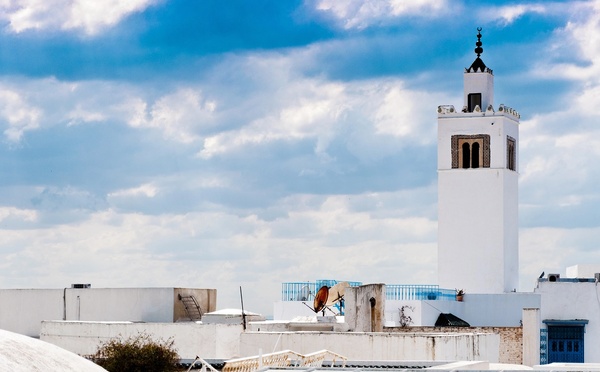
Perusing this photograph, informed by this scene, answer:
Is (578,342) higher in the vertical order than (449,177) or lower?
lower

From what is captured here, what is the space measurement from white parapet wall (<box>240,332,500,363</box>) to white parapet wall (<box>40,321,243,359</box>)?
1.76 metres

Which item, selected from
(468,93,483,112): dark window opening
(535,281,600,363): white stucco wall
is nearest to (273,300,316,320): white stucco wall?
(535,281,600,363): white stucco wall

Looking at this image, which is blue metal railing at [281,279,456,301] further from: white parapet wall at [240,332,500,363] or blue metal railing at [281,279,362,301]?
white parapet wall at [240,332,500,363]

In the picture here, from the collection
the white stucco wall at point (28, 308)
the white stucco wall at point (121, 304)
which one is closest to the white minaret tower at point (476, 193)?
the white stucco wall at point (121, 304)

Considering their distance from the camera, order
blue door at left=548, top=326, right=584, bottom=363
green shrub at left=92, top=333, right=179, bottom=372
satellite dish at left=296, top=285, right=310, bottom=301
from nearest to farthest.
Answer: green shrub at left=92, top=333, right=179, bottom=372
blue door at left=548, top=326, right=584, bottom=363
satellite dish at left=296, top=285, right=310, bottom=301

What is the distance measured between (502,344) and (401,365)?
13.6 metres

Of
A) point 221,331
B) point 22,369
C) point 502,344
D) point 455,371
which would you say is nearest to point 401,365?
point 455,371

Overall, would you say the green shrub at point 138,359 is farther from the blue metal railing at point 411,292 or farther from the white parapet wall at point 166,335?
the blue metal railing at point 411,292

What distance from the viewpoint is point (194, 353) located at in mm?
33406

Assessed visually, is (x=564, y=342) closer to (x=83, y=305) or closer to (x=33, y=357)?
(x=83, y=305)

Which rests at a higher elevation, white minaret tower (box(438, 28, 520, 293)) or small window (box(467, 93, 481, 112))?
small window (box(467, 93, 481, 112))

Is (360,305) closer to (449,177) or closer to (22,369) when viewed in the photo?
(22,369)

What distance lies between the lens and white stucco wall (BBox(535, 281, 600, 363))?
40094mm

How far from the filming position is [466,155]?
58312 millimetres
